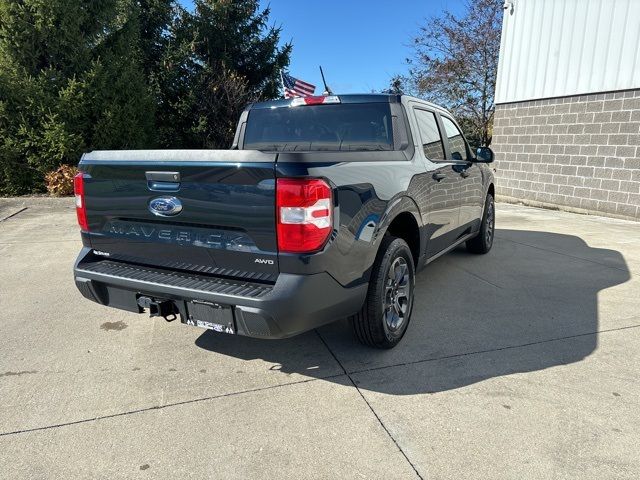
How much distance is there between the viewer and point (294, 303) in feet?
7.80

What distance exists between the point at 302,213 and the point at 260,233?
0.85 feet

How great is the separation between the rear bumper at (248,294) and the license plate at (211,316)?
0.03 m

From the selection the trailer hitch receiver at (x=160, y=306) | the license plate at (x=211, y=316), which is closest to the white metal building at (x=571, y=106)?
the license plate at (x=211, y=316)

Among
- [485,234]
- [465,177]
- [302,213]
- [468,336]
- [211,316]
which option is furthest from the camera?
[485,234]

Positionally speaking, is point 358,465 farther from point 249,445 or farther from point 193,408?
point 193,408

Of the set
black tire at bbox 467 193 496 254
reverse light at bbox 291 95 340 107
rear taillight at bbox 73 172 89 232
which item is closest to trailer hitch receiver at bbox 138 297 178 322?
rear taillight at bbox 73 172 89 232

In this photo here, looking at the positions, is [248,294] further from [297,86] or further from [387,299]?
[297,86]

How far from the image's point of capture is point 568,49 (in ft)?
33.1

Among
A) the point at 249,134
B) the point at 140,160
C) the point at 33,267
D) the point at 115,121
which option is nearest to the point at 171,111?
the point at 115,121

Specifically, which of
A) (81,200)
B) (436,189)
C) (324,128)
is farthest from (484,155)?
(81,200)

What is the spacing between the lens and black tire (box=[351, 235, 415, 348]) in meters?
2.99

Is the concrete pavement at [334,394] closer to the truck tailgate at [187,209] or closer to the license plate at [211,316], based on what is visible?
the license plate at [211,316]

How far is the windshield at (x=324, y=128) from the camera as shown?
372 cm

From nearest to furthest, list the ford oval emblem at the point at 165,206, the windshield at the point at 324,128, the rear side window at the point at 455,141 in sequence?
1. the ford oval emblem at the point at 165,206
2. the windshield at the point at 324,128
3. the rear side window at the point at 455,141
